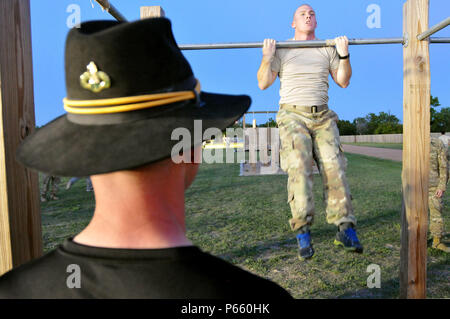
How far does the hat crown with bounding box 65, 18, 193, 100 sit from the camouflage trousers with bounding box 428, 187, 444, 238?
571 centimetres

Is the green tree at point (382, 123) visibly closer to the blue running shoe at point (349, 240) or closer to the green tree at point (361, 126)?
the green tree at point (361, 126)

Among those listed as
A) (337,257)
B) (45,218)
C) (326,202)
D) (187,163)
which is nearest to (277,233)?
(337,257)

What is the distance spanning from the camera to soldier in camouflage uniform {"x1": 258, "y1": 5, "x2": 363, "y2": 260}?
2.79m

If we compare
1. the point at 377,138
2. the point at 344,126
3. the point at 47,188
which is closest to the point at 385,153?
the point at 47,188

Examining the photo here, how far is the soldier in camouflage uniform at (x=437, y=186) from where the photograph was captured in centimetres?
555

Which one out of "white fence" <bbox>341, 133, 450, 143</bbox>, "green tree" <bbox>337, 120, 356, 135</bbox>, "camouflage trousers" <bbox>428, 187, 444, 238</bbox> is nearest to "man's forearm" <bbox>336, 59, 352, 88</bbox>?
"camouflage trousers" <bbox>428, 187, 444, 238</bbox>

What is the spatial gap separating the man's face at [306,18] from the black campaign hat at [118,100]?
2.45 meters

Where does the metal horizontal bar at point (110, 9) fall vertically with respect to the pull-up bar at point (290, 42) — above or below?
above

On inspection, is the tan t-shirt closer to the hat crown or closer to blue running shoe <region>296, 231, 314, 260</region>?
blue running shoe <region>296, 231, 314, 260</region>

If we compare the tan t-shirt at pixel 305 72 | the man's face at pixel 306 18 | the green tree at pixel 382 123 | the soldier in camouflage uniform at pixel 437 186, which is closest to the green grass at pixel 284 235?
the soldier in camouflage uniform at pixel 437 186

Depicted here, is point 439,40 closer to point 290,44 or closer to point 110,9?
point 290,44
